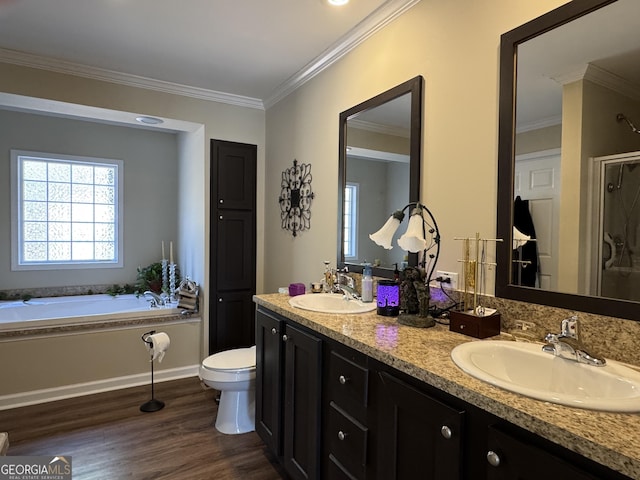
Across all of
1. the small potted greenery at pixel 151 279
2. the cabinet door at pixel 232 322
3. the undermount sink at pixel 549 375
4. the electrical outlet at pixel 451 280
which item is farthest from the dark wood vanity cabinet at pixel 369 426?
the small potted greenery at pixel 151 279

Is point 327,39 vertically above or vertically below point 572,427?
above

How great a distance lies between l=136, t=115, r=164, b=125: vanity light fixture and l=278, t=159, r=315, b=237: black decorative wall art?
1.20 meters

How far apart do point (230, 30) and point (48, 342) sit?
8.85 ft

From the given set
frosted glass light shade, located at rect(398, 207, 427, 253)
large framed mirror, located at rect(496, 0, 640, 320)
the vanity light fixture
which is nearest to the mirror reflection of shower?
large framed mirror, located at rect(496, 0, 640, 320)

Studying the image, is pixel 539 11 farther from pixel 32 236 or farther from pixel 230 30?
pixel 32 236

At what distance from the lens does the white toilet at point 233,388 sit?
2451mm

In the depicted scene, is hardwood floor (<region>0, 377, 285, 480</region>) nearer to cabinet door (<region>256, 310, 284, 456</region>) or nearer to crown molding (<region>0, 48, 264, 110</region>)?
cabinet door (<region>256, 310, 284, 456</region>)

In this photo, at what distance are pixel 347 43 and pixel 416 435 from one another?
7.39ft

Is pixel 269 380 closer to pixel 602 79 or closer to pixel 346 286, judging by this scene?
pixel 346 286

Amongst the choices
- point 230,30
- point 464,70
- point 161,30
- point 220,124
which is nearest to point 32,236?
point 220,124

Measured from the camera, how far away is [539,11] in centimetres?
140

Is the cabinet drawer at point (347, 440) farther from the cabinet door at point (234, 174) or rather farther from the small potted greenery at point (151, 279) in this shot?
the small potted greenery at point (151, 279)

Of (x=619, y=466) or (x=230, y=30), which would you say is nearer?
(x=619, y=466)

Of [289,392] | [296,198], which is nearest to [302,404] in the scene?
[289,392]
